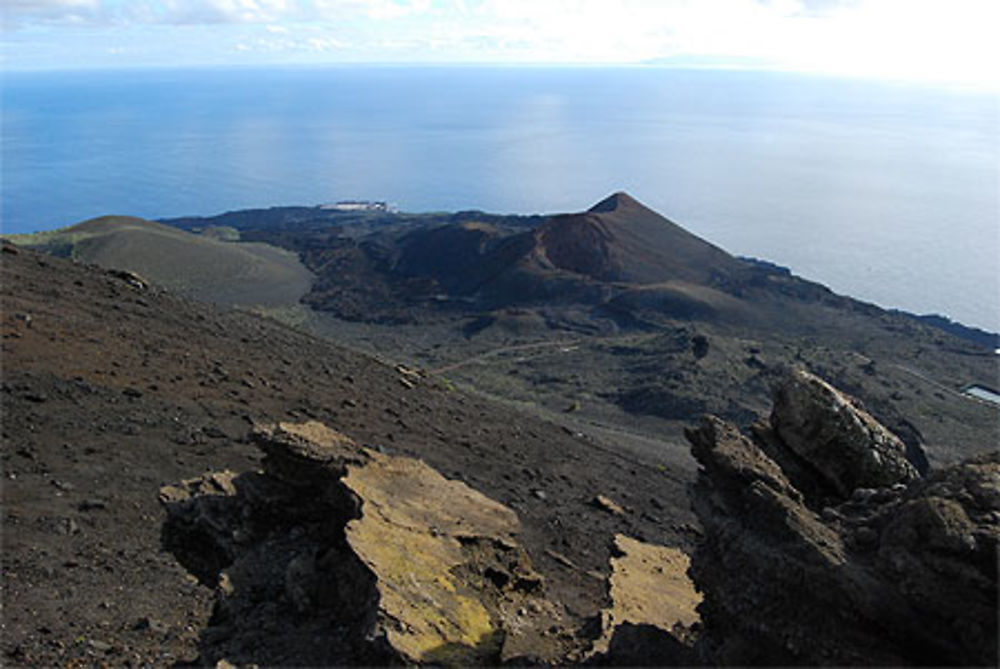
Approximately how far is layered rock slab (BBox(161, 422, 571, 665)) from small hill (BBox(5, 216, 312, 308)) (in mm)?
49435

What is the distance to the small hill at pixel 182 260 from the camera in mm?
60938

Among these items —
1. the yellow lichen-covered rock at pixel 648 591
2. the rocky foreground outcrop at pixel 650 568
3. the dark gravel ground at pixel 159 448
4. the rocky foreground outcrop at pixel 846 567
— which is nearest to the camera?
the rocky foreground outcrop at pixel 846 567

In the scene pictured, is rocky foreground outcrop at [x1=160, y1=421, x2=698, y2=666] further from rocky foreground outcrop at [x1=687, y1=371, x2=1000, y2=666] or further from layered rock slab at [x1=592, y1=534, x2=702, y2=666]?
rocky foreground outcrop at [x1=687, y1=371, x2=1000, y2=666]

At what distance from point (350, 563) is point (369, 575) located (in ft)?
1.67

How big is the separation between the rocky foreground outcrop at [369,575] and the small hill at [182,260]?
49505 millimetres

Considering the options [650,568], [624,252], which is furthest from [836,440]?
[624,252]

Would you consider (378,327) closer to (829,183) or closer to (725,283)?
(725,283)

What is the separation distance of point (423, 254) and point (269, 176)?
111 metres

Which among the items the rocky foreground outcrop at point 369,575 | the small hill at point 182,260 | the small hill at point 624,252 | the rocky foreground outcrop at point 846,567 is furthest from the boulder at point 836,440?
the small hill at point 624,252

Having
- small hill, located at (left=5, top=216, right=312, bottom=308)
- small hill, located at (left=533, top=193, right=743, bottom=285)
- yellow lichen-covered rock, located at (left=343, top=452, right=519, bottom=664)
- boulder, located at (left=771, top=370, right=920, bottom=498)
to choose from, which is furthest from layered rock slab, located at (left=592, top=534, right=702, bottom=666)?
small hill, located at (left=533, top=193, right=743, bottom=285)

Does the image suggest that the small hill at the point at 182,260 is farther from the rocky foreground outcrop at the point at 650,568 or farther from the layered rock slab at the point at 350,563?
the rocky foreground outcrop at the point at 650,568

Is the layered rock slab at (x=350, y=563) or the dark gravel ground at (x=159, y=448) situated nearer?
the layered rock slab at (x=350, y=563)

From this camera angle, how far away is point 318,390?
21.9 meters

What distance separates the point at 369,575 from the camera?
30.5 feet
